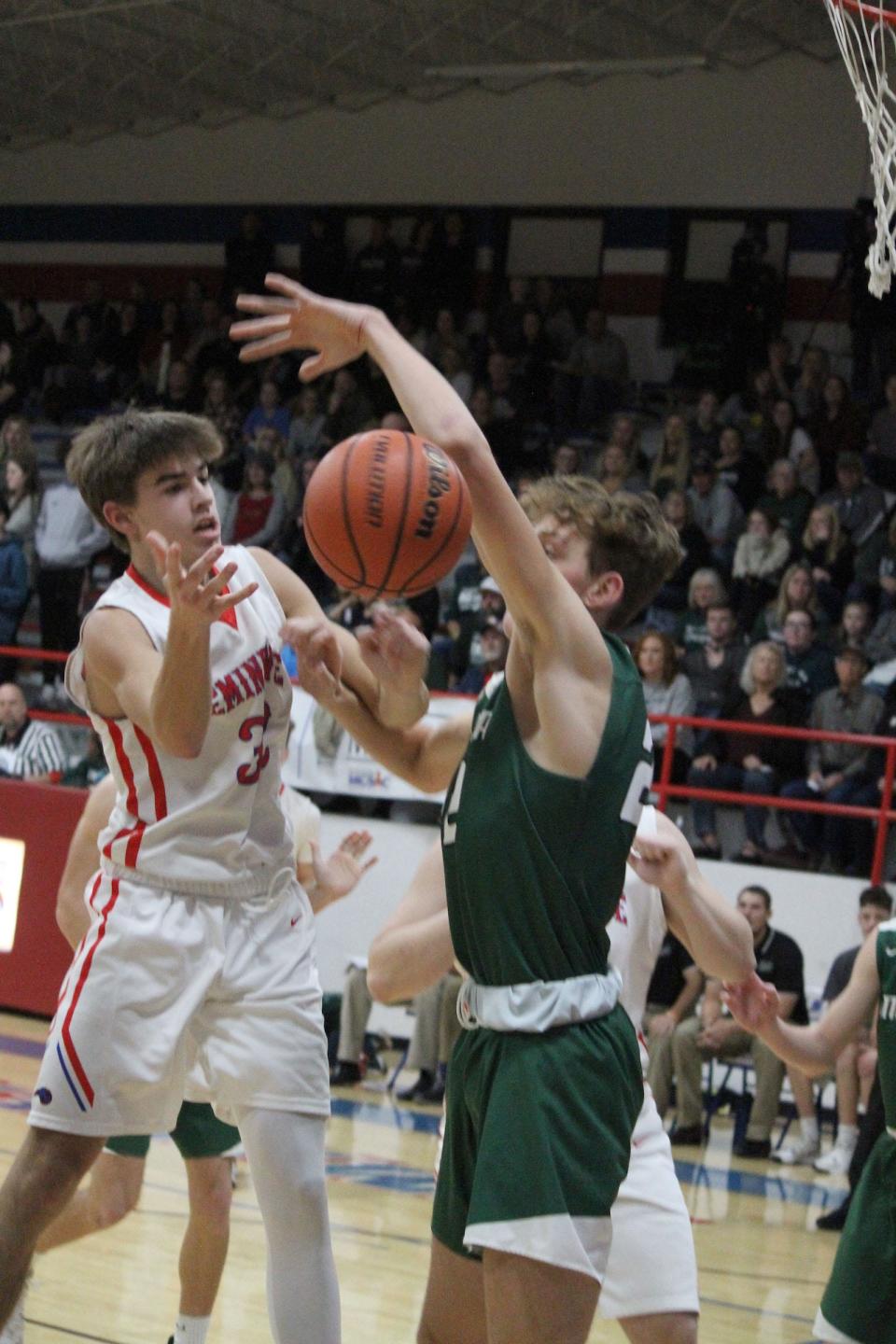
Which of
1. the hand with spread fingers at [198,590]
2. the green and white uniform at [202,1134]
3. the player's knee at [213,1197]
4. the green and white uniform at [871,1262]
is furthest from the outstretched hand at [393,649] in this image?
the player's knee at [213,1197]

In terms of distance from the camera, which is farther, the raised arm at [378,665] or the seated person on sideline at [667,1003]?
the seated person on sideline at [667,1003]

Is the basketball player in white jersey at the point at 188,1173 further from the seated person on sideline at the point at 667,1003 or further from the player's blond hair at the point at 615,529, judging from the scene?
the seated person on sideline at the point at 667,1003

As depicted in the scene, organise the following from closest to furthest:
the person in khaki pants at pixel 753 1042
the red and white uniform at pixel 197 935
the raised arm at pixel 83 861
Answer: the red and white uniform at pixel 197 935, the raised arm at pixel 83 861, the person in khaki pants at pixel 753 1042

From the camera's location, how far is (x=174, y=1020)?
12.0 feet

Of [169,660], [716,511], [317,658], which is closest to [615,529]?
[317,658]

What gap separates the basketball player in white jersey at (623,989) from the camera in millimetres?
3508

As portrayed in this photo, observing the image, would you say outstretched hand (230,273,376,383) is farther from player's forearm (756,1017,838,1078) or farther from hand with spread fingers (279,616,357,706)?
player's forearm (756,1017,838,1078)

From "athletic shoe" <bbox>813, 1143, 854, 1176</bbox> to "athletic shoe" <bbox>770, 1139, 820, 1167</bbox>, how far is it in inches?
4.1

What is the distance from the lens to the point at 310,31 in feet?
54.1

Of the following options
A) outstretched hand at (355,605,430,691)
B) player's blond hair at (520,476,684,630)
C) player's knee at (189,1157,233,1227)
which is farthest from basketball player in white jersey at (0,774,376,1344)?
player's blond hair at (520,476,684,630)

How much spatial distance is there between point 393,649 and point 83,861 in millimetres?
1614

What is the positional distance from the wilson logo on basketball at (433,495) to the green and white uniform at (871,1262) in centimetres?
139

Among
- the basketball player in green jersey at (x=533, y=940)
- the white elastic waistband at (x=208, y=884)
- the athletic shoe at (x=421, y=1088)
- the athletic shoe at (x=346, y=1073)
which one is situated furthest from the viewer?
the athletic shoe at (x=346, y=1073)

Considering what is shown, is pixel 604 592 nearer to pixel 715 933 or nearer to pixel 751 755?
pixel 715 933
